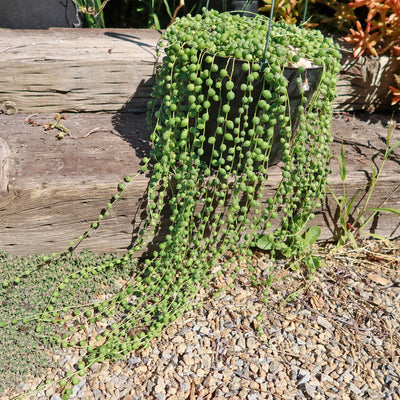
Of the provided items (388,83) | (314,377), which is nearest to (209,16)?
(388,83)

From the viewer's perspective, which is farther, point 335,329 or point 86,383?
point 335,329

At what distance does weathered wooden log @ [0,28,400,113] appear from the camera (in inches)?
90.2

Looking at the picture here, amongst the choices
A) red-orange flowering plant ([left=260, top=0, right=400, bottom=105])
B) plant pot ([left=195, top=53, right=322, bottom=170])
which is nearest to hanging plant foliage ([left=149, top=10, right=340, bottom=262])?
plant pot ([left=195, top=53, right=322, bottom=170])

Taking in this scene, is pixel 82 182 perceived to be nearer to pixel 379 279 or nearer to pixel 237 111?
pixel 237 111

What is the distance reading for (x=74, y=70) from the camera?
7.65 ft

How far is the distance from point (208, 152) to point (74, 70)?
3.01 ft

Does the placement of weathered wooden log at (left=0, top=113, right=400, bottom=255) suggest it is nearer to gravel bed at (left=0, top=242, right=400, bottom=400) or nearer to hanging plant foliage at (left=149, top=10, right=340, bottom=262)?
hanging plant foliage at (left=149, top=10, right=340, bottom=262)

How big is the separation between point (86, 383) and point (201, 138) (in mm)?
1028

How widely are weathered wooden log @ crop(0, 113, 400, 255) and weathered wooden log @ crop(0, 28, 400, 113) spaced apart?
0.30 ft

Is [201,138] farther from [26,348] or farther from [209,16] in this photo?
[26,348]

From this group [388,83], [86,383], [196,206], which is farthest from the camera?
[388,83]

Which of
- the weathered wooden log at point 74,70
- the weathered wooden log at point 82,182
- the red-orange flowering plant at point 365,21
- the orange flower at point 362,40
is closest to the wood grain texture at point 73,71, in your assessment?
the weathered wooden log at point 74,70

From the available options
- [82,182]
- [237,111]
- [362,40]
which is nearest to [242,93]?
[237,111]

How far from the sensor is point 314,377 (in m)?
1.68
